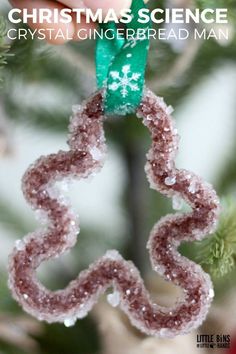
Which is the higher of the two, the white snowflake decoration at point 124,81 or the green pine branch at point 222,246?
the white snowflake decoration at point 124,81

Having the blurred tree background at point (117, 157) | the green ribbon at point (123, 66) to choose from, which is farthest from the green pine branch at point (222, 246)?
the green ribbon at point (123, 66)

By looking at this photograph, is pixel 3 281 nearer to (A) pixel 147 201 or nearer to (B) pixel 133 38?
(A) pixel 147 201

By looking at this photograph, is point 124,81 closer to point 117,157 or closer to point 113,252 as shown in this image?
point 113,252

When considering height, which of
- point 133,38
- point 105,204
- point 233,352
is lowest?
point 233,352

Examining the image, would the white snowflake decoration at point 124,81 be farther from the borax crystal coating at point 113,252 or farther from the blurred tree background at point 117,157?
the blurred tree background at point 117,157

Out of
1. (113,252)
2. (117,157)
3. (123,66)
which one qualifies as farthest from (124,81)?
(117,157)

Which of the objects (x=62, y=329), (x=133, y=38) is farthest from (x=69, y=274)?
(x=133, y=38)

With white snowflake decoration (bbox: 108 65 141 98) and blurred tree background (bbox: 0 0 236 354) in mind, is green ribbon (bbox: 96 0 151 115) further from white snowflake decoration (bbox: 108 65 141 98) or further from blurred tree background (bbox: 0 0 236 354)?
blurred tree background (bbox: 0 0 236 354)

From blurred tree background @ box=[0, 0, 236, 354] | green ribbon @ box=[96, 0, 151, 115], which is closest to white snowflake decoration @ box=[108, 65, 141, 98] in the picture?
green ribbon @ box=[96, 0, 151, 115]
